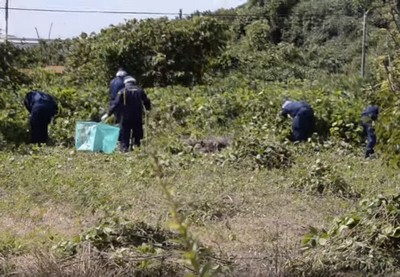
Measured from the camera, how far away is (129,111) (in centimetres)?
1293

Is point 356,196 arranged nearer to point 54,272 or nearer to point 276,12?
point 54,272

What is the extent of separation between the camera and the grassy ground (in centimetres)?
695

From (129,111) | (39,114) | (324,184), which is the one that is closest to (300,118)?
(129,111)

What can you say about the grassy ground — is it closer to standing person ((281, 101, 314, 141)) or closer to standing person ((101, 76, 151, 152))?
standing person ((101, 76, 151, 152))

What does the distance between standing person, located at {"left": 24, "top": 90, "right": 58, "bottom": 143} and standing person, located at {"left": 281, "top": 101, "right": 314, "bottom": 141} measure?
12.7ft

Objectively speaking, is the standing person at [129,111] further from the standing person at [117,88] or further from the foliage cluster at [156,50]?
the foliage cluster at [156,50]

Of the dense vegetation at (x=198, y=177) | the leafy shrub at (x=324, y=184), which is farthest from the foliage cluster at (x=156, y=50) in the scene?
the leafy shrub at (x=324, y=184)

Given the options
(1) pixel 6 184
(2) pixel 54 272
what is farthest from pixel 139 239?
(1) pixel 6 184

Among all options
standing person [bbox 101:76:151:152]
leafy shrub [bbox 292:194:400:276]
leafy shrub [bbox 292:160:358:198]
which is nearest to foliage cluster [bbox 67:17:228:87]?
standing person [bbox 101:76:151:152]

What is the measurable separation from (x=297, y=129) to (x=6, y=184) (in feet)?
19.4

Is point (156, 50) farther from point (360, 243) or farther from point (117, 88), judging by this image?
point (360, 243)

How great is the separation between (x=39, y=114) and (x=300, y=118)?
13.8 ft

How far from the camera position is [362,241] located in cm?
652

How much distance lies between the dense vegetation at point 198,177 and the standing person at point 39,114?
374 mm
